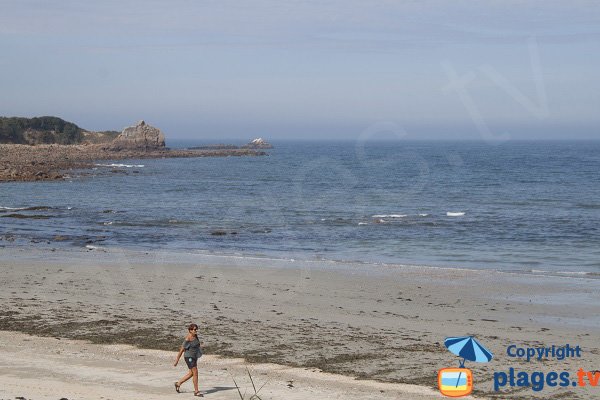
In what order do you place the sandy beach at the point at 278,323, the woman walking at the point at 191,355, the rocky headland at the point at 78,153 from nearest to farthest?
the woman walking at the point at 191,355, the sandy beach at the point at 278,323, the rocky headland at the point at 78,153

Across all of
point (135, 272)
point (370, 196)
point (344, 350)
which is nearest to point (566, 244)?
point (135, 272)

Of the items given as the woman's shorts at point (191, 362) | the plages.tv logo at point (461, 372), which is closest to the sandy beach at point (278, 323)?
the plages.tv logo at point (461, 372)

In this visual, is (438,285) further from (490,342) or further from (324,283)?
(490,342)

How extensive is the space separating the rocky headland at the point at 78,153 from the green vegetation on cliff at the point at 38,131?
137 inches

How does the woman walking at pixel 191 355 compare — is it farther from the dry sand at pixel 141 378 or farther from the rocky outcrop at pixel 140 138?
the rocky outcrop at pixel 140 138

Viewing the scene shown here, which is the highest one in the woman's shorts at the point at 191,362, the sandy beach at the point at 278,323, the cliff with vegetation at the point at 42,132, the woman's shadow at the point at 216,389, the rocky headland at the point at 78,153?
the cliff with vegetation at the point at 42,132

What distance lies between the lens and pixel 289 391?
1174 cm

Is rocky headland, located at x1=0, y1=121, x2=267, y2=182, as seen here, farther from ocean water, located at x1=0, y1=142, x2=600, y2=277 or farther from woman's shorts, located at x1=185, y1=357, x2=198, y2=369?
woman's shorts, located at x1=185, y1=357, x2=198, y2=369

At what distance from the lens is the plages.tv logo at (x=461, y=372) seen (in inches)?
464

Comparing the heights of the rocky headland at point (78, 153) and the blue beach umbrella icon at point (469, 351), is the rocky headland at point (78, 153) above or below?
above

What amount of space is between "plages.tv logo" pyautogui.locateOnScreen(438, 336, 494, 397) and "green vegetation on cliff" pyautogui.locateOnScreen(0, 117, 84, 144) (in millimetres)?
115063

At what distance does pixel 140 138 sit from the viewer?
132 meters

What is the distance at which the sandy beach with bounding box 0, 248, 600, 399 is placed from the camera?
1234cm

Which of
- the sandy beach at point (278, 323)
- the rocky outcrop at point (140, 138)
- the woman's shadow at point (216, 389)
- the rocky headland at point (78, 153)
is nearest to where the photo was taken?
the woman's shadow at point (216, 389)
